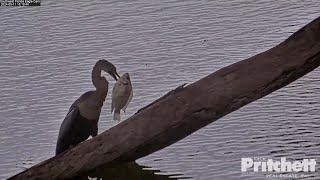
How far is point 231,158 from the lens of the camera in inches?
189

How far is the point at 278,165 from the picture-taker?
468 centimetres

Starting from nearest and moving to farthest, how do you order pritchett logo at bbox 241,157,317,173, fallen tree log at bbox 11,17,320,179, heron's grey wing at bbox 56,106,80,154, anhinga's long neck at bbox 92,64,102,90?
fallen tree log at bbox 11,17,320,179 → pritchett logo at bbox 241,157,317,173 → heron's grey wing at bbox 56,106,80,154 → anhinga's long neck at bbox 92,64,102,90

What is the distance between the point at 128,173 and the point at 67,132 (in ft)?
1.56

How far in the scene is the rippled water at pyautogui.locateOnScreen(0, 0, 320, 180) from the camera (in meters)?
4.96

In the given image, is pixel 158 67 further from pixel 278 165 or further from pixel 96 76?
pixel 278 165

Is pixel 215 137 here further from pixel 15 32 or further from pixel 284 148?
pixel 15 32

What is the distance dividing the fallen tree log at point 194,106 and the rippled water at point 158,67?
404 mm

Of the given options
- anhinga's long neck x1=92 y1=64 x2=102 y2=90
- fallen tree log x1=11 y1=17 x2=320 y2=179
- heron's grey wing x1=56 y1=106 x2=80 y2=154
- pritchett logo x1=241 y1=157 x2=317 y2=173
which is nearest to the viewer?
fallen tree log x1=11 y1=17 x2=320 y2=179

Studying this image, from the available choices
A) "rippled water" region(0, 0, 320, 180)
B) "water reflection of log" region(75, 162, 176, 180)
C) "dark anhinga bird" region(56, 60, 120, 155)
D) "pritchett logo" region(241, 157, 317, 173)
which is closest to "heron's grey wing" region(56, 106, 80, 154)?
"dark anhinga bird" region(56, 60, 120, 155)

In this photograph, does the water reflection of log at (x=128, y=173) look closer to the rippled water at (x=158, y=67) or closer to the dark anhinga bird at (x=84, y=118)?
the rippled water at (x=158, y=67)

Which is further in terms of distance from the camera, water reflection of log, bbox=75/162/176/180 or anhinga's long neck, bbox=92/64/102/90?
anhinga's long neck, bbox=92/64/102/90

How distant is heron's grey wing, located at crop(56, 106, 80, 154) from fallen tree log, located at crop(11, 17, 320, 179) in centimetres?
39

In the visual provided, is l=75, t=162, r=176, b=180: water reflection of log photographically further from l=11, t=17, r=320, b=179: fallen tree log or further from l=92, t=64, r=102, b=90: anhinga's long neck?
l=92, t=64, r=102, b=90: anhinga's long neck

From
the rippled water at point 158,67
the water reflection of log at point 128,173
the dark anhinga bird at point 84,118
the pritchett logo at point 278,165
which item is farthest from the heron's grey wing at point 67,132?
the pritchett logo at point 278,165
